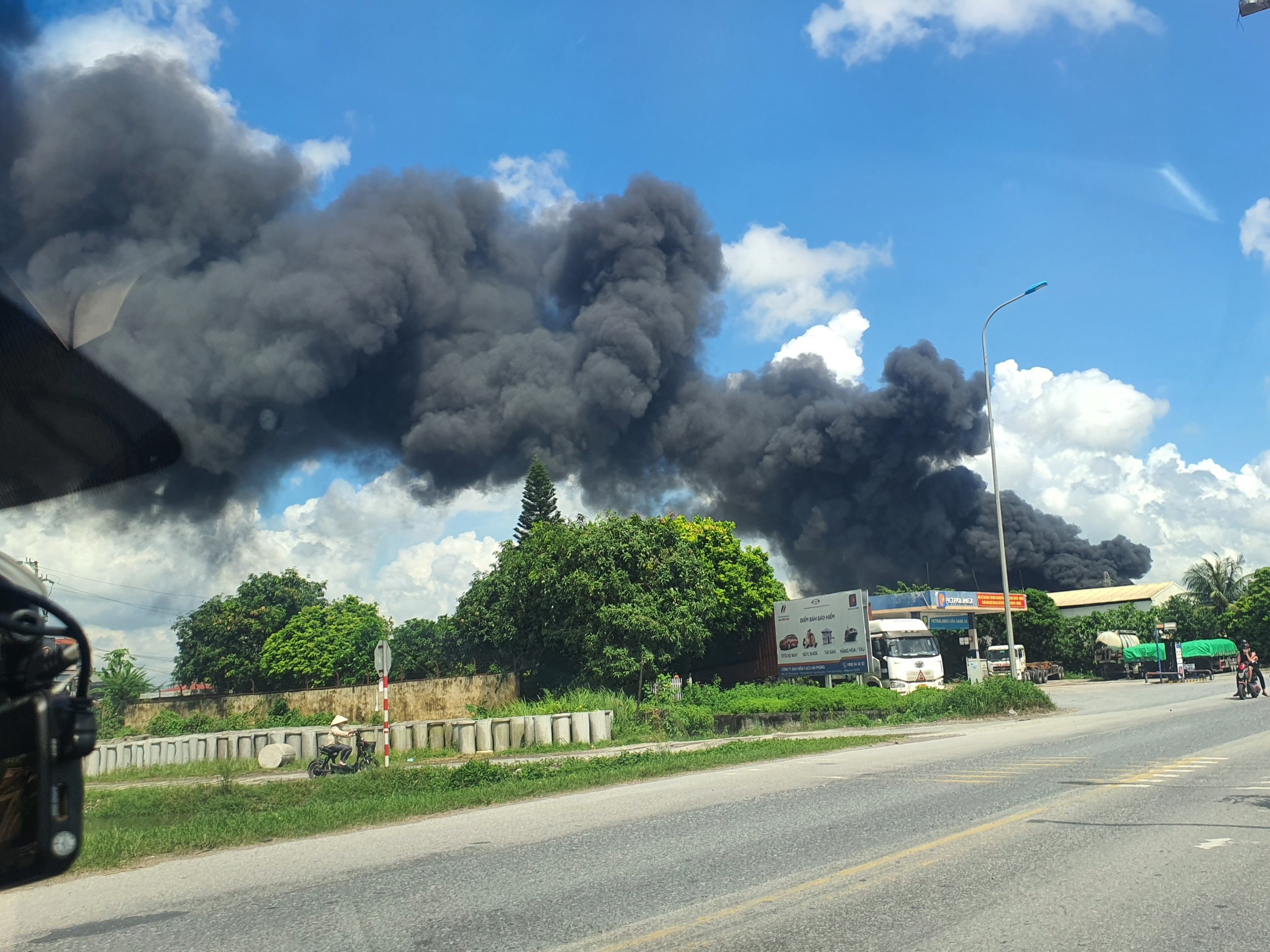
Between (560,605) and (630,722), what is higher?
(560,605)

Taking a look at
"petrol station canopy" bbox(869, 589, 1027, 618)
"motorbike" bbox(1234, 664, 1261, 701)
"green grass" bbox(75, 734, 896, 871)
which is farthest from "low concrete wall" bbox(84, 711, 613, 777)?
"petrol station canopy" bbox(869, 589, 1027, 618)

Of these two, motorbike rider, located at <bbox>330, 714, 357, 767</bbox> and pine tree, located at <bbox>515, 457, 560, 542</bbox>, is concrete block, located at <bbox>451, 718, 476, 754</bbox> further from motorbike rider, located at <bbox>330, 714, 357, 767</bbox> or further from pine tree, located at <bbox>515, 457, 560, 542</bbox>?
pine tree, located at <bbox>515, 457, 560, 542</bbox>

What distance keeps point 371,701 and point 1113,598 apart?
5358 centimetres

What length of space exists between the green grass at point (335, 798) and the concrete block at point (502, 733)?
422 centimetres

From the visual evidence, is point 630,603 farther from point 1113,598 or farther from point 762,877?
point 1113,598

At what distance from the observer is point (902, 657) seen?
97.0ft

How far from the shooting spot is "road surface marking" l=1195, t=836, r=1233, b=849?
655cm

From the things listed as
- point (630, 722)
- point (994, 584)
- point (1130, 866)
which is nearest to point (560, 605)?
point (630, 722)

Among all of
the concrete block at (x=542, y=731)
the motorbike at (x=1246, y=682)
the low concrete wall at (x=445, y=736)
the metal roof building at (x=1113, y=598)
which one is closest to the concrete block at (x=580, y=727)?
the low concrete wall at (x=445, y=736)

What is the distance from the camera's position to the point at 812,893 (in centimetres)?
568

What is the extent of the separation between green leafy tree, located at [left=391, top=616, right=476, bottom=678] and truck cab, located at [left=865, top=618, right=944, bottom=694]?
19310mm

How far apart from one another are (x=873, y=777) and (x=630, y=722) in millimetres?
11611

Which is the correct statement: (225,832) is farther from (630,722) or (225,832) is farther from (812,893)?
(630,722)

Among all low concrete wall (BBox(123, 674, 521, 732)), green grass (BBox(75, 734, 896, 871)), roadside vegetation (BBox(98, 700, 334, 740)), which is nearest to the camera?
green grass (BBox(75, 734, 896, 871))
